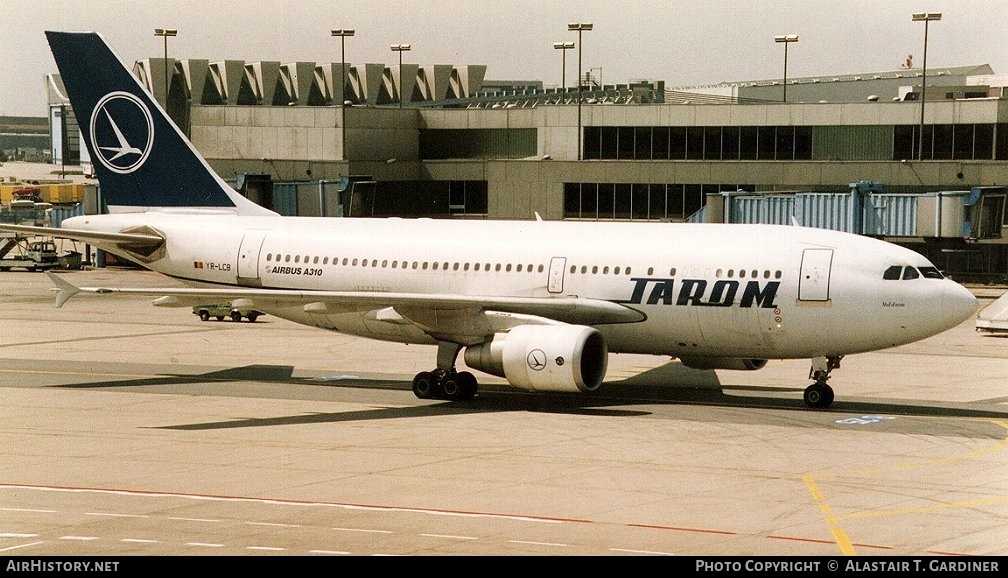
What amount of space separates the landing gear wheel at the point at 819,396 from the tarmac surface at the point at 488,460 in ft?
1.48

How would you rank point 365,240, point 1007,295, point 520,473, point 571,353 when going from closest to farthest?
point 520,473 < point 571,353 < point 365,240 < point 1007,295

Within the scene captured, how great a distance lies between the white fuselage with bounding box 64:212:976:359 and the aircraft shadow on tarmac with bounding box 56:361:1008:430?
1.63 m

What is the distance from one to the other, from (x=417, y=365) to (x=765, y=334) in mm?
14313

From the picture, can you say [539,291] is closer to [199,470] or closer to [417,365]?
[417,365]

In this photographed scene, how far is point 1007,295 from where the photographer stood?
58.2 m

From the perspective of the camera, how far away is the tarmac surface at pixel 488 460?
855 inches

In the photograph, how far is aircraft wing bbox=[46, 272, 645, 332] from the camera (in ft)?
119

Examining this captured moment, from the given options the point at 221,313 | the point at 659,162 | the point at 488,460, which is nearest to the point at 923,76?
the point at 659,162

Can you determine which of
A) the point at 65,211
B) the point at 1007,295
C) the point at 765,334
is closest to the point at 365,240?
the point at 765,334

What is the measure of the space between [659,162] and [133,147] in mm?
51767

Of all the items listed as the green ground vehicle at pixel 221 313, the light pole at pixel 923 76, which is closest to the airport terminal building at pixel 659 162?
the light pole at pixel 923 76

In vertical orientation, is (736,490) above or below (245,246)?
below

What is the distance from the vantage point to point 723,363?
37812 millimetres

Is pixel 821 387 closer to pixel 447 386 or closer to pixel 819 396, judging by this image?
pixel 819 396
